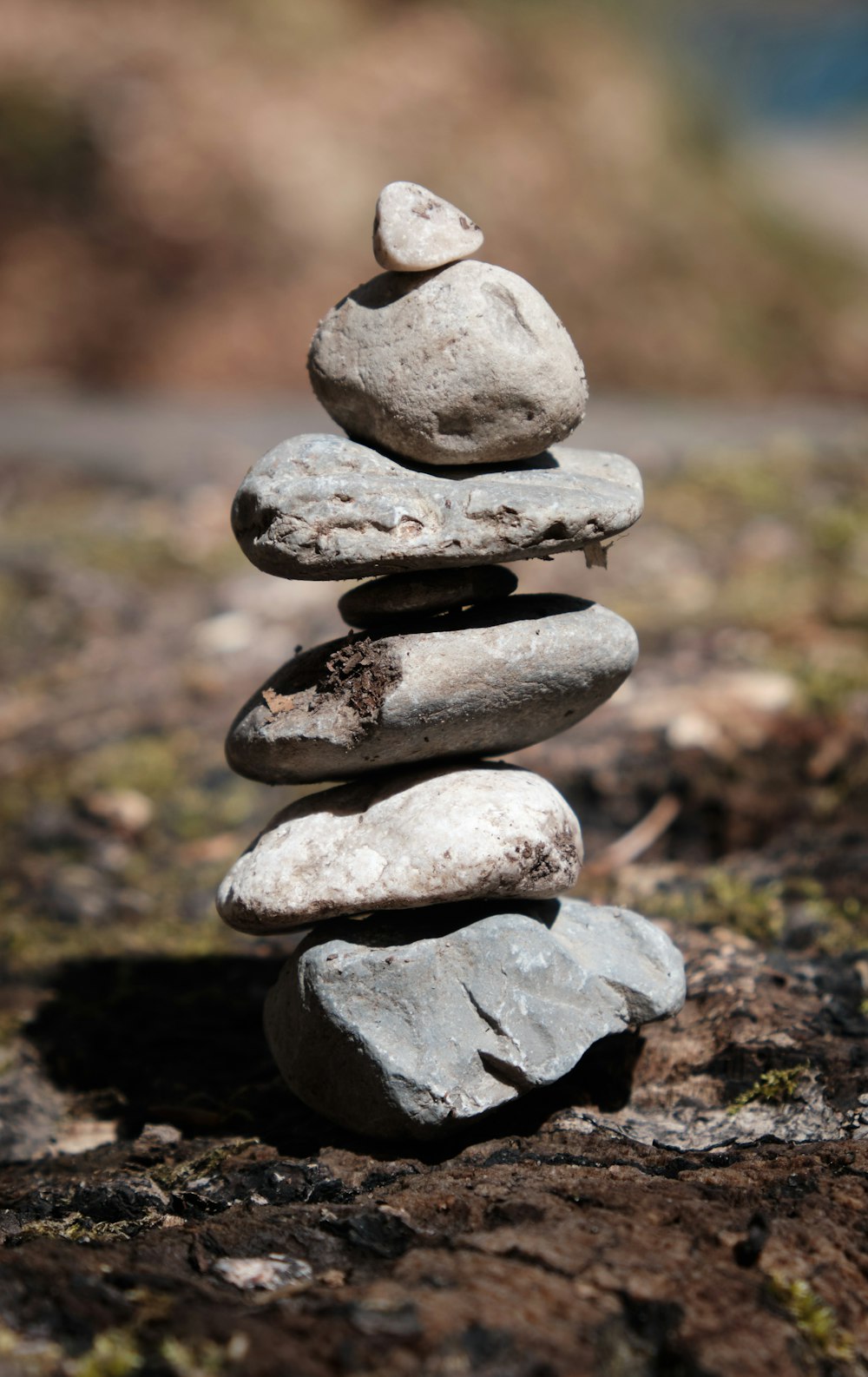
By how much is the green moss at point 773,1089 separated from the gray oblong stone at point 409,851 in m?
0.90

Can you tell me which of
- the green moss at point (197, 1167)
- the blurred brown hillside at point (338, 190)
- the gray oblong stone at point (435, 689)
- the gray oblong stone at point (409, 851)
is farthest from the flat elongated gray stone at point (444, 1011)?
the blurred brown hillside at point (338, 190)

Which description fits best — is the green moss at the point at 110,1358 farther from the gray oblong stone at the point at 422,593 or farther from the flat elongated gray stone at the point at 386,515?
the gray oblong stone at the point at 422,593

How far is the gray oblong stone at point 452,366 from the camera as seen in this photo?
3588 millimetres

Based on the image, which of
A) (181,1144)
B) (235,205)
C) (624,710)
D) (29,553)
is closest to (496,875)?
(181,1144)

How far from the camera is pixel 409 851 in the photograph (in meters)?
3.68

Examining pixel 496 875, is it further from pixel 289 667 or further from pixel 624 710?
pixel 624 710

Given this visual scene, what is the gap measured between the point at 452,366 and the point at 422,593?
0.73 metres

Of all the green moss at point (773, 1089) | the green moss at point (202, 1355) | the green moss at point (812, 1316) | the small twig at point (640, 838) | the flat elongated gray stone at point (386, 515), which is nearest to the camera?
the green moss at point (202, 1355)

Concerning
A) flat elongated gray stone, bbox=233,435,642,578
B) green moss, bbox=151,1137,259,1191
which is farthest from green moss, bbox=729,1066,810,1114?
flat elongated gray stone, bbox=233,435,642,578

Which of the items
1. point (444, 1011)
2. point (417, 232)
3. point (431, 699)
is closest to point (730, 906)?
point (444, 1011)

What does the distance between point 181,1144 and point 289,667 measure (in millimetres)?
1626

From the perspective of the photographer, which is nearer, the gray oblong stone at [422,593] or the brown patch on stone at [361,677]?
the brown patch on stone at [361,677]

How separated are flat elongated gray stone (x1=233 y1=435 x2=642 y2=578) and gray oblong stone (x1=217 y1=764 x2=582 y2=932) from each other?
752 millimetres

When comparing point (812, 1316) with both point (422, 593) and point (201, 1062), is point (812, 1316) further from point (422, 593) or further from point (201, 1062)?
point (201, 1062)
